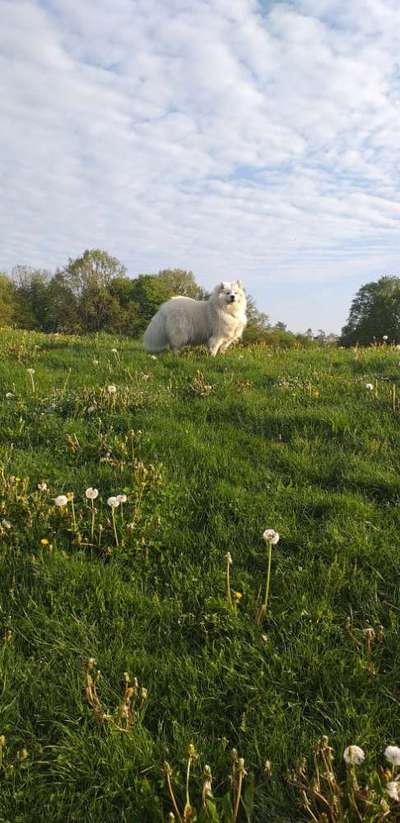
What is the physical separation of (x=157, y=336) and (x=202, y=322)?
3.66ft

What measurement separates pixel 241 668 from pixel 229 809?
78cm

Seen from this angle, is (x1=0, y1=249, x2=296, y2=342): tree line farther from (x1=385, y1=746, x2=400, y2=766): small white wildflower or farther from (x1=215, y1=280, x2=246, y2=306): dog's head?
(x1=385, y1=746, x2=400, y2=766): small white wildflower

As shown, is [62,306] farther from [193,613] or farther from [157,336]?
[193,613]

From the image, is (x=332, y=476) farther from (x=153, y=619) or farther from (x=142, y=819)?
(x=142, y=819)

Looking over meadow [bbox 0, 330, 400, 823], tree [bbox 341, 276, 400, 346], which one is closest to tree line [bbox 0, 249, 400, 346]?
tree [bbox 341, 276, 400, 346]

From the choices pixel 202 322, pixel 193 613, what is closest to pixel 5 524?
pixel 193 613

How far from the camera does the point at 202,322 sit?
11.6 m

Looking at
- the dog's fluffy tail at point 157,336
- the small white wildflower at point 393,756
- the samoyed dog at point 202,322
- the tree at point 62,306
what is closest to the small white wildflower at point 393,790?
the small white wildflower at point 393,756

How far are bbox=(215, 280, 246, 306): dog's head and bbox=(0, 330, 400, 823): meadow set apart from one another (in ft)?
18.9

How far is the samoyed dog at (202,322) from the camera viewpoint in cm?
1134

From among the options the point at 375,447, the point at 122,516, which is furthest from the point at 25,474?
the point at 375,447

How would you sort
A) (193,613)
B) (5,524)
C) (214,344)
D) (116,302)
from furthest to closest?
(116,302) → (214,344) → (5,524) → (193,613)

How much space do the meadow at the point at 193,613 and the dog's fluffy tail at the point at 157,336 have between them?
225 inches

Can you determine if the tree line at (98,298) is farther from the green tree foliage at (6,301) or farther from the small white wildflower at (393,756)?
the small white wildflower at (393,756)
